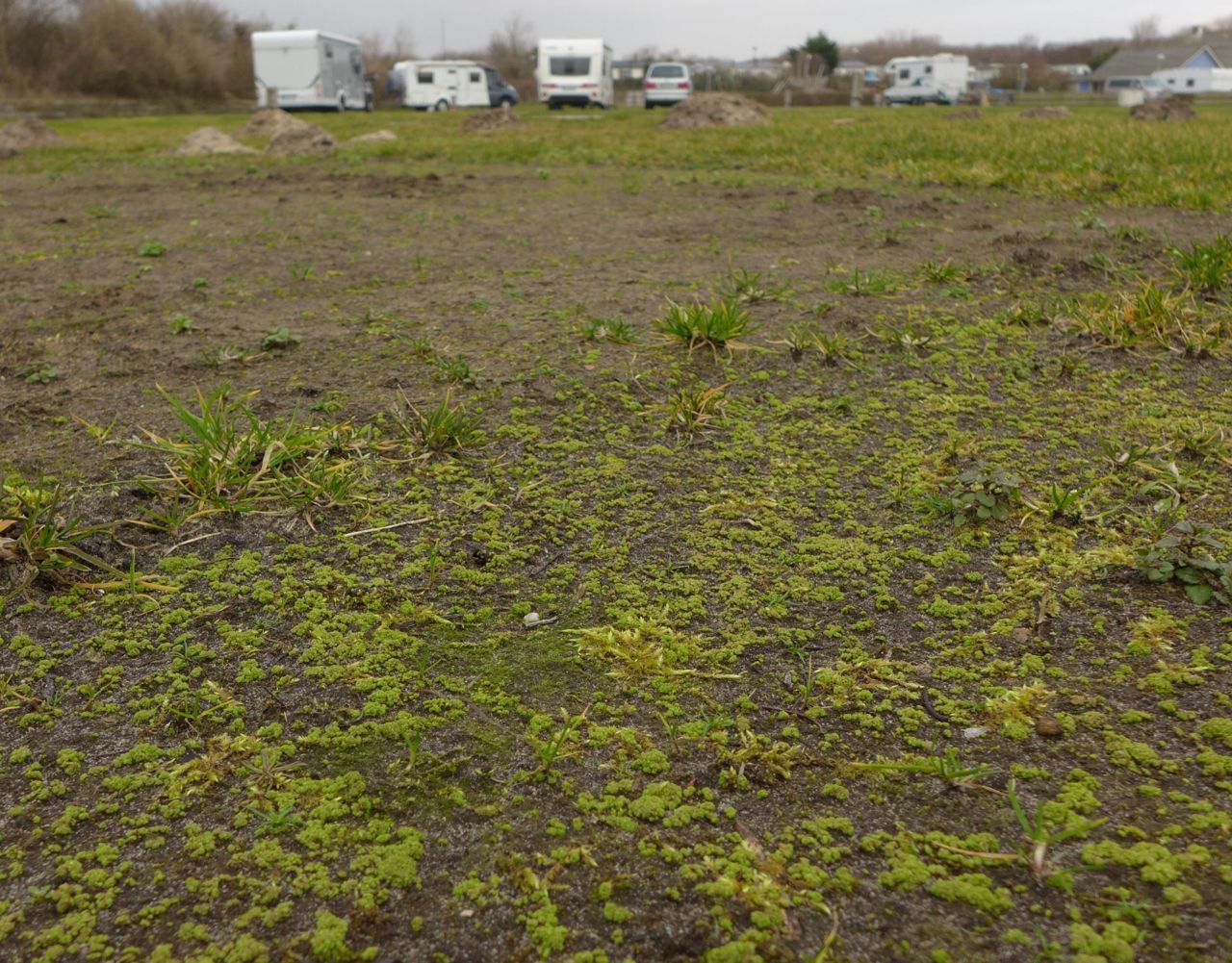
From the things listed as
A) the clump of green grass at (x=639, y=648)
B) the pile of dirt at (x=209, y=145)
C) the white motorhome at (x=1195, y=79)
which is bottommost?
the clump of green grass at (x=639, y=648)

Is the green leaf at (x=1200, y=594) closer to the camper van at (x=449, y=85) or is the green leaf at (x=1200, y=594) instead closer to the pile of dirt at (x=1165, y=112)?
the pile of dirt at (x=1165, y=112)

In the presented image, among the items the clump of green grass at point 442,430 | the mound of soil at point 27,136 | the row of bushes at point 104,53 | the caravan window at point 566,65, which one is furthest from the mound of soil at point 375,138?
the row of bushes at point 104,53

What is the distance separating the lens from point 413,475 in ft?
9.97

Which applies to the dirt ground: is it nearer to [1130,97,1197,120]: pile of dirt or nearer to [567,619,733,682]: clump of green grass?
[567,619,733,682]: clump of green grass

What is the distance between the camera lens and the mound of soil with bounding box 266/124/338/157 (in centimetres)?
1347

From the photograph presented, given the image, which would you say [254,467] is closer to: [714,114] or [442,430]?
[442,430]

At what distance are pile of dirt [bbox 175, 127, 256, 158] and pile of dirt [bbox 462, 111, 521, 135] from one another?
4.99 m

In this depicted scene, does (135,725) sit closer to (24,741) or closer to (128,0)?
(24,741)

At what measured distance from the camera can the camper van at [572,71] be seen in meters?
34.8

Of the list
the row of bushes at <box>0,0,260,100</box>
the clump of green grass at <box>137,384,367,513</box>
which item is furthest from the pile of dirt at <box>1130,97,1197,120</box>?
the row of bushes at <box>0,0,260,100</box>

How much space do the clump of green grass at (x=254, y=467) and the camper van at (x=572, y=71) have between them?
34.2 m

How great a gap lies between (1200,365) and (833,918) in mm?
3284

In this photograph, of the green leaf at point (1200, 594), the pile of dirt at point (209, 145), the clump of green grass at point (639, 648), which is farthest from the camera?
the pile of dirt at point (209, 145)

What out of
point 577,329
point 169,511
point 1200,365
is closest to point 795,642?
point 169,511
